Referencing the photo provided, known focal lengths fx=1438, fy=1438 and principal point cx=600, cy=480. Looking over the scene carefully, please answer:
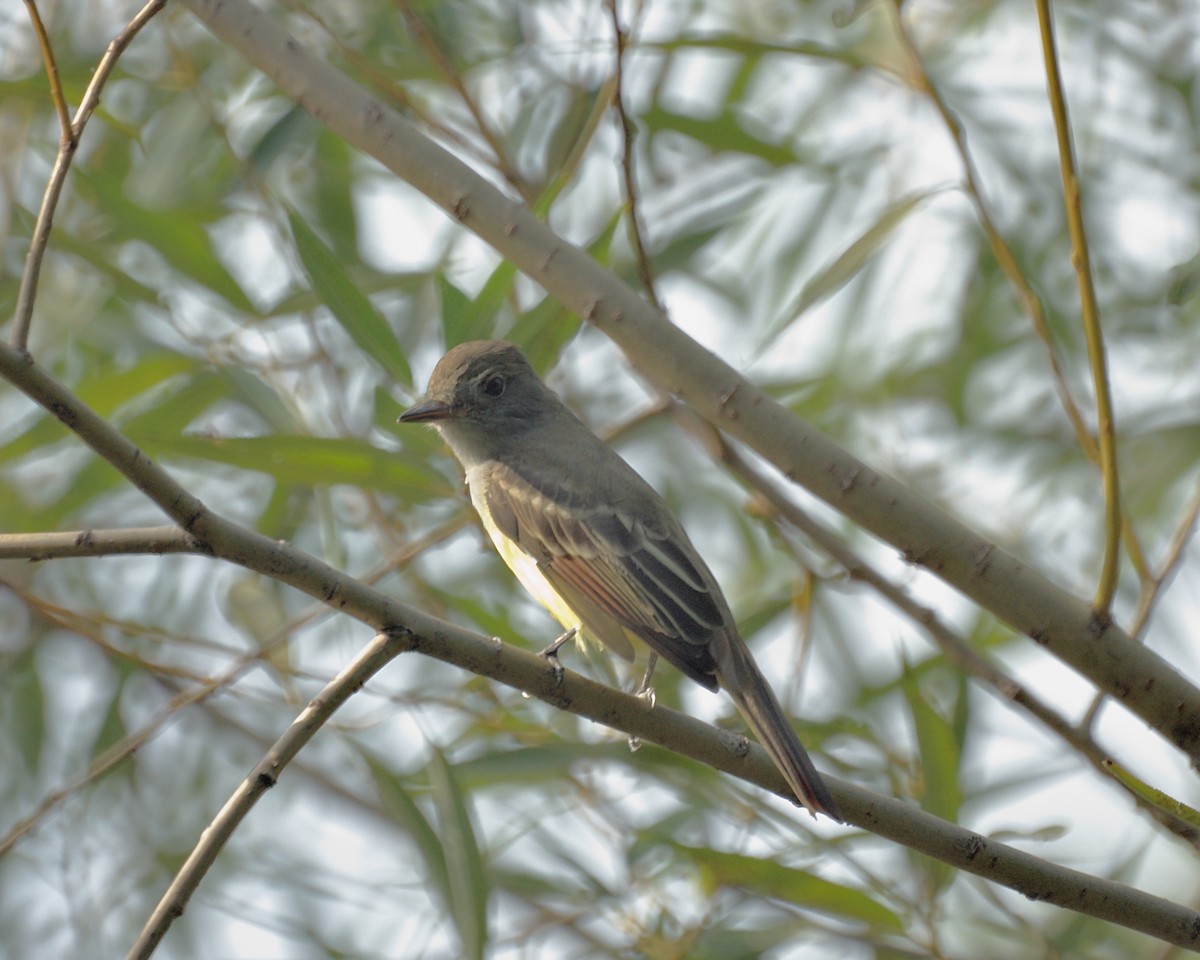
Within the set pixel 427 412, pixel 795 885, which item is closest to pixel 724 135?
pixel 427 412

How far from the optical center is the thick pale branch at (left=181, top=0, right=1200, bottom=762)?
2.40 meters

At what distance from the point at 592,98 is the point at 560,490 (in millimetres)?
1217

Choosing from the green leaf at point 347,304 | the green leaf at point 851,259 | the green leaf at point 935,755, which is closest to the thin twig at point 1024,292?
the green leaf at point 851,259

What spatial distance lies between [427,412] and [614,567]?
2.15ft

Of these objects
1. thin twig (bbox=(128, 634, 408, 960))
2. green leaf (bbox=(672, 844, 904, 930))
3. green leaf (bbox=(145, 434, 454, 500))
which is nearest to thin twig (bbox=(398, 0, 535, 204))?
green leaf (bbox=(145, 434, 454, 500))

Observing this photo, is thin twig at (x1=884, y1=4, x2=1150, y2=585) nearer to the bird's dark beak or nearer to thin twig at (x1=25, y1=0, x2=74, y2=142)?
the bird's dark beak

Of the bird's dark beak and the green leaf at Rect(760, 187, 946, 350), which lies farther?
the bird's dark beak

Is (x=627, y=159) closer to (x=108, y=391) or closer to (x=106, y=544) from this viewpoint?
(x=106, y=544)

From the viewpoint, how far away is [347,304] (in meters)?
3.12

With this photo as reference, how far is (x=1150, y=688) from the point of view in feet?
7.83

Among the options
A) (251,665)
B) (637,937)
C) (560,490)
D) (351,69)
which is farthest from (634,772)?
(351,69)

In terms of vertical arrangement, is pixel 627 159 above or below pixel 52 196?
above

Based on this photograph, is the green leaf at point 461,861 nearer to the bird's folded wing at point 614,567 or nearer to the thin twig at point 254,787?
the bird's folded wing at point 614,567

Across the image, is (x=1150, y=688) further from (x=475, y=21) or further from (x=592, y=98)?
(x=475, y=21)
